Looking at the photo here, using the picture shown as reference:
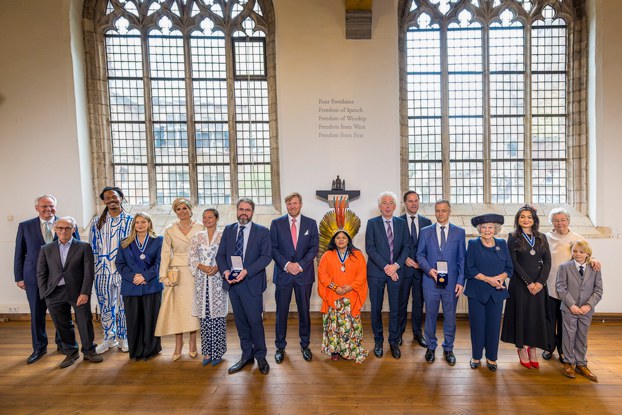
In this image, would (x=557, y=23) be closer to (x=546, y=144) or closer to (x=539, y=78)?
(x=539, y=78)

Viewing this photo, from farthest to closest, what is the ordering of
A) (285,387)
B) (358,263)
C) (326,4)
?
(326,4) → (358,263) → (285,387)

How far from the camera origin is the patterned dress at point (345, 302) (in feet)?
11.4

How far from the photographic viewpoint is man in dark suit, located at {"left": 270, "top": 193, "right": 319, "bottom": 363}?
3.58m

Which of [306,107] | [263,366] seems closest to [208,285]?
[263,366]

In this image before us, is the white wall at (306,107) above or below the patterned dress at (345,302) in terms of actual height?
above

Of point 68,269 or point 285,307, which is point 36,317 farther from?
point 285,307

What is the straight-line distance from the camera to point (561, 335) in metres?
3.50

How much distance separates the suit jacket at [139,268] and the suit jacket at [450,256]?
2618mm

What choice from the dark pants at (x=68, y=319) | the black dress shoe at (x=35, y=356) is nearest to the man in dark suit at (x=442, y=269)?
the dark pants at (x=68, y=319)

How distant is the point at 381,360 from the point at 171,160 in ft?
13.6

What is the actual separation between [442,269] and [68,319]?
3.77 meters

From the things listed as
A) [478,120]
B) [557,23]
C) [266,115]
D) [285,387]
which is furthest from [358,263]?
[557,23]

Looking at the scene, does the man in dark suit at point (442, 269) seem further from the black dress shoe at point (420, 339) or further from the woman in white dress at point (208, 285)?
the woman in white dress at point (208, 285)

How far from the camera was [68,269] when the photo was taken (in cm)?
354
